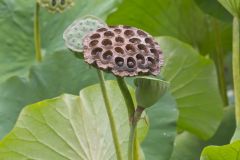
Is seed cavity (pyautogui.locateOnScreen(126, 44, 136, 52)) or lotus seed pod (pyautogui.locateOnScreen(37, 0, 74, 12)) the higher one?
seed cavity (pyautogui.locateOnScreen(126, 44, 136, 52))

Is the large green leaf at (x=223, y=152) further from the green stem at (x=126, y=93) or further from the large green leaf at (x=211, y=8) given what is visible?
the large green leaf at (x=211, y=8)

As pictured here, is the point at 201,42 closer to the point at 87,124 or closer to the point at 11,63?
the point at 11,63

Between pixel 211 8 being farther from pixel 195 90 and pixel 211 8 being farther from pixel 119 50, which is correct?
pixel 119 50

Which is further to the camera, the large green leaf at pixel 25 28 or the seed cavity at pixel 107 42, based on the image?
the large green leaf at pixel 25 28

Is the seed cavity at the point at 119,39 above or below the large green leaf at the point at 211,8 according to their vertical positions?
above

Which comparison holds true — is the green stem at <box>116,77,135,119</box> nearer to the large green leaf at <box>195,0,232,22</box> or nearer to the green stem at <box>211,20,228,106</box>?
the large green leaf at <box>195,0,232,22</box>

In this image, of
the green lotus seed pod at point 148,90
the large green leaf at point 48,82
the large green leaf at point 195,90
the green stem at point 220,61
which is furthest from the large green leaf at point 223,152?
the green stem at point 220,61

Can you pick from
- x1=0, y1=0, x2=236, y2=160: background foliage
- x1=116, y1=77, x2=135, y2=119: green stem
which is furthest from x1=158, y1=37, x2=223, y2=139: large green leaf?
x1=116, y1=77, x2=135, y2=119: green stem
